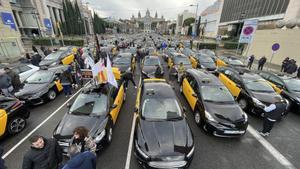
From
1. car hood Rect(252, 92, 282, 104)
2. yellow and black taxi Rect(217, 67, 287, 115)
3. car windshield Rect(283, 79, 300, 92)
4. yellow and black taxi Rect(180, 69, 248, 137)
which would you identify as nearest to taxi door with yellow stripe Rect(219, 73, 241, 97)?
yellow and black taxi Rect(217, 67, 287, 115)

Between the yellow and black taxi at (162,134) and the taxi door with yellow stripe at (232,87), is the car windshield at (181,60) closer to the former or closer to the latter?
the taxi door with yellow stripe at (232,87)

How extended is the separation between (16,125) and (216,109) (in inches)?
293

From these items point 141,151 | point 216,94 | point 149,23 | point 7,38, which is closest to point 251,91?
point 216,94

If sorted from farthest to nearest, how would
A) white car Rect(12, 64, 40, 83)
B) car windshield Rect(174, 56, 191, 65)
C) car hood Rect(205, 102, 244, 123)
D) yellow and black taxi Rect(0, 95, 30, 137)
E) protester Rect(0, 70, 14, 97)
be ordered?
car windshield Rect(174, 56, 191, 65) → white car Rect(12, 64, 40, 83) → protester Rect(0, 70, 14, 97) → car hood Rect(205, 102, 244, 123) → yellow and black taxi Rect(0, 95, 30, 137)

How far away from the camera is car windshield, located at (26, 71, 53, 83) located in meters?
7.42

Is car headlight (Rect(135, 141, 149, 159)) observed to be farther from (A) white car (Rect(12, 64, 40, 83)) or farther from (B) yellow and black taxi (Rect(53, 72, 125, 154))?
(A) white car (Rect(12, 64, 40, 83))

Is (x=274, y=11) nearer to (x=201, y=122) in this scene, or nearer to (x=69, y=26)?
(x=201, y=122)

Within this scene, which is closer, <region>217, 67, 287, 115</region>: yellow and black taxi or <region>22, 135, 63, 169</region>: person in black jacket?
<region>22, 135, 63, 169</region>: person in black jacket

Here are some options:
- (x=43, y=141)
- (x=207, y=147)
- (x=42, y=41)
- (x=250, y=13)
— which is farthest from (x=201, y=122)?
(x=250, y=13)

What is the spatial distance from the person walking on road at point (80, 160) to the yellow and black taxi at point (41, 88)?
5.84 m

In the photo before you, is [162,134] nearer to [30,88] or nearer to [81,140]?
Answer: [81,140]

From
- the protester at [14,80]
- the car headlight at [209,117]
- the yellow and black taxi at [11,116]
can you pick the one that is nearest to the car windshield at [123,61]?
the protester at [14,80]

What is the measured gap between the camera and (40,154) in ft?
8.54

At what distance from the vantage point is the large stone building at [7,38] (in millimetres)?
15492
